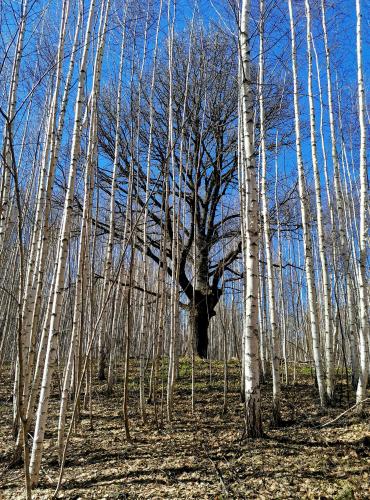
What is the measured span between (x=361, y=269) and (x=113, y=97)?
7.07 metres

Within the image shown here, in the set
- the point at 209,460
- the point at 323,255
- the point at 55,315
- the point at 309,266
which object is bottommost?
the point at 209,460

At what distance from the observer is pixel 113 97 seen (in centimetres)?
885

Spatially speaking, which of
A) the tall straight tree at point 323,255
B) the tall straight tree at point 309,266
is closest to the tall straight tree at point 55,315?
the tall straight tree at point 309,266

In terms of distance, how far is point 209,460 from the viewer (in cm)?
311

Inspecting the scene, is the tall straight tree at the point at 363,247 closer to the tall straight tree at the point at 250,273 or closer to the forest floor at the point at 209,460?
the forest floor at the point at 209,460

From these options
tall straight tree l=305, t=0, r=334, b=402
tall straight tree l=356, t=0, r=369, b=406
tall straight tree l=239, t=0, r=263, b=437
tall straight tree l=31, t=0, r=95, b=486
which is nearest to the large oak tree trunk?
tall straight tree l=305, t=0, r=334, b=402

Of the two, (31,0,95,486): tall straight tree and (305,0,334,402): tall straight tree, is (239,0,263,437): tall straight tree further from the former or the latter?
(305,0,334,402): tall straight tree

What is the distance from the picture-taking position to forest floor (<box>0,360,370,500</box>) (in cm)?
257

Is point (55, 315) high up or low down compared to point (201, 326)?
down

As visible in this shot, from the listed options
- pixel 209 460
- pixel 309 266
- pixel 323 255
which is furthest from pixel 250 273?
pixel 323 255

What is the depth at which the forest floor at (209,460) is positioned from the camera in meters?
2.57

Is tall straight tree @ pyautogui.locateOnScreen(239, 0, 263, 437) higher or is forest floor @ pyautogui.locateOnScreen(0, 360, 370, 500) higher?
tall straight tree @ pyautogui.locateOnScreen(239, 0, 263, 437)

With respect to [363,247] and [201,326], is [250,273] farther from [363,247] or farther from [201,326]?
[201,326]

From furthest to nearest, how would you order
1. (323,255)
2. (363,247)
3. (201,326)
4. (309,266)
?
(201,326) < (323,255) < (309,266) < (363,247)
